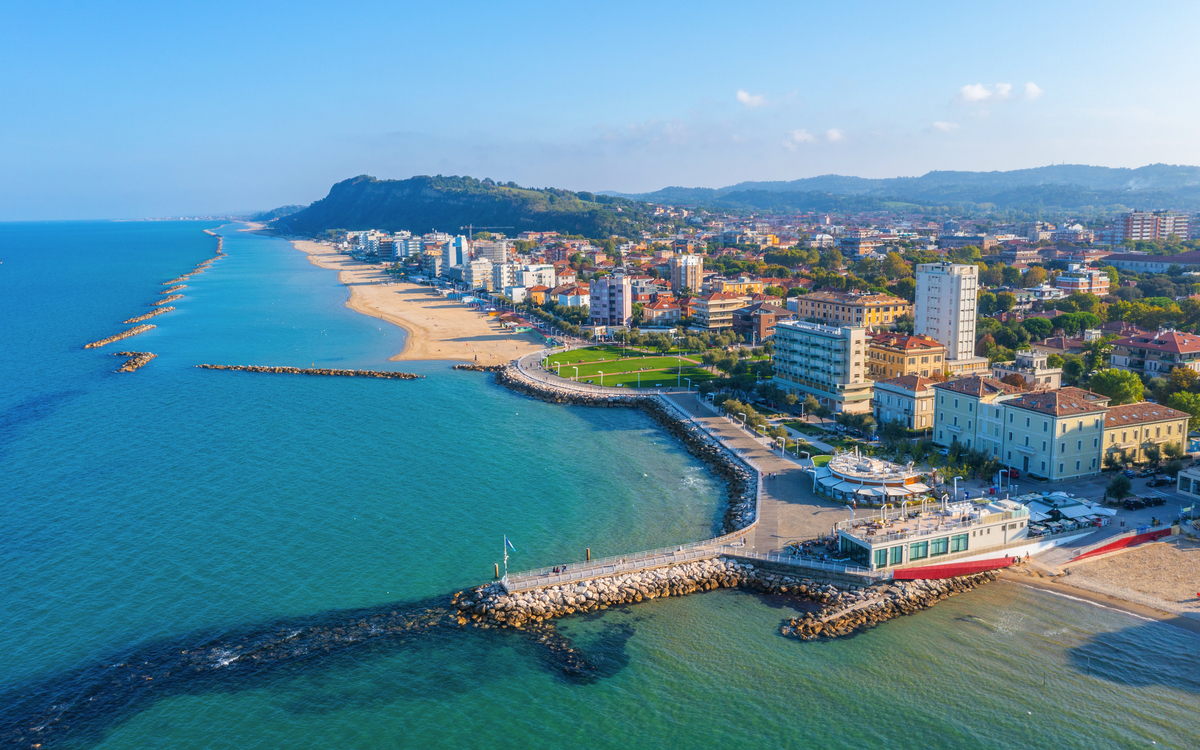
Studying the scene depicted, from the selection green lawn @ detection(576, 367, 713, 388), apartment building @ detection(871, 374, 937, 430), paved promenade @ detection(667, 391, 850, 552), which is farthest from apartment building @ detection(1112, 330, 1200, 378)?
green lawn @ detection(576, 367, 713, 388)

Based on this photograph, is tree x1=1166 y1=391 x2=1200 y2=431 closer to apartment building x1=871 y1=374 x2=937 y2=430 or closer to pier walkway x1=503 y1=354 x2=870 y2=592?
apartment building x1=871 y1=374 x2=937 y2=430

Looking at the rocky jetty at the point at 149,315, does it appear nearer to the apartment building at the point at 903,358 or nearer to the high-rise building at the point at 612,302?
the high-rise building at the point at 612,302

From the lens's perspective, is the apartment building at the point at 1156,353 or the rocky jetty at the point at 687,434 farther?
the apartment building at the point at 1156,353

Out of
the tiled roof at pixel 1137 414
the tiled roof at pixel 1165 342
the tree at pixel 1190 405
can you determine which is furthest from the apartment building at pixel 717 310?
the tiled roof at pixel 1137 414

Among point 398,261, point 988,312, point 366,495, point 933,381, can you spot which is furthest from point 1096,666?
point 398,261

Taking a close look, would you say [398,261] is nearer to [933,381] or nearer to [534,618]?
[933,381]

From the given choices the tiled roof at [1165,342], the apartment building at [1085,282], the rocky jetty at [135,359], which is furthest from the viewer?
the apartment building at [1085,282]
